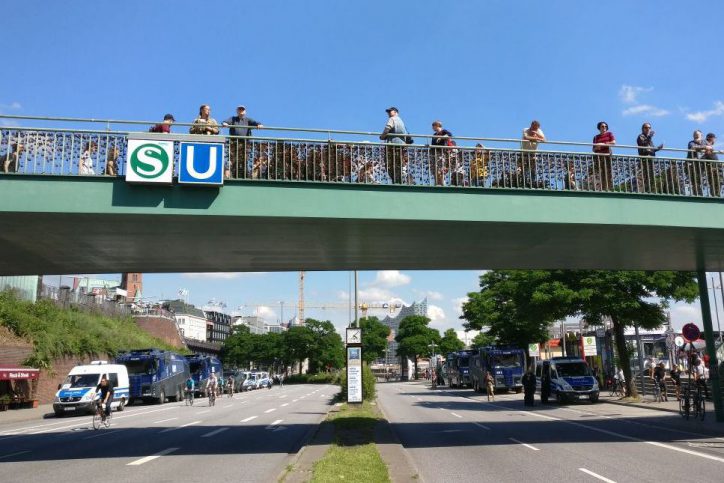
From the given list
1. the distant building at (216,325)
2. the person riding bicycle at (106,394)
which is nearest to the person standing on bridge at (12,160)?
the person riding bicycle at (106,394)

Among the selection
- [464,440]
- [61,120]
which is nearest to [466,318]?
[464,440]

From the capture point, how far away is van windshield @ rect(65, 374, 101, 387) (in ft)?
96.5

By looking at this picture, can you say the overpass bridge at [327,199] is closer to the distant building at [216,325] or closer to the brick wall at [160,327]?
the brick wall at [160,327]

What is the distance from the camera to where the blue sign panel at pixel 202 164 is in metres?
11.8

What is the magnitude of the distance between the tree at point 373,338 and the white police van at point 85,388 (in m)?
85.1

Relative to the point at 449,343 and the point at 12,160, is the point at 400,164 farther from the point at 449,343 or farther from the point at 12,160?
the point at 449,343

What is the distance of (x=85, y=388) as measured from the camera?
29.0 m

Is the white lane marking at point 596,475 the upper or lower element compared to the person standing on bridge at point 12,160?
lower

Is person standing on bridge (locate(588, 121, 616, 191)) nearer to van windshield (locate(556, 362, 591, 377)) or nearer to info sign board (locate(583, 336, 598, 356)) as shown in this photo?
van windshield (locate(556, 362, 591, 377))

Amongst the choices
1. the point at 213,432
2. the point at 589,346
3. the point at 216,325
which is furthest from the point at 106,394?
the point at 216,325

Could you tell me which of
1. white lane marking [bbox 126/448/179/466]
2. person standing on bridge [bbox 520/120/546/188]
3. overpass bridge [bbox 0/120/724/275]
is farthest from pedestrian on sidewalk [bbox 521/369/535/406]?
white lane marking [bbox 126/448/179/466]

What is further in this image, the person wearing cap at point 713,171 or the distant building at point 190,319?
the distant building at point 190,319

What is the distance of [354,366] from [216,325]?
448ft

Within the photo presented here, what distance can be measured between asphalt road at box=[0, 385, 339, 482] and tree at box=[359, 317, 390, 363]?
9481 centimetres
